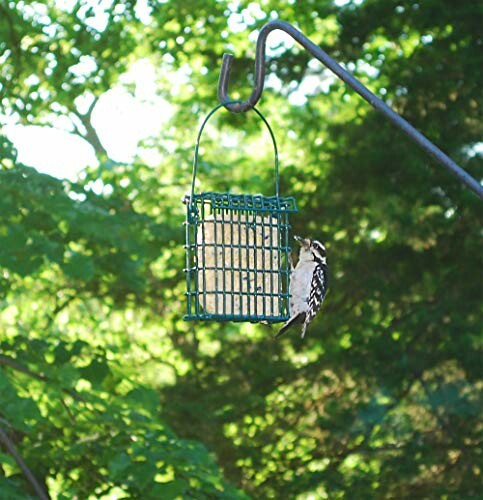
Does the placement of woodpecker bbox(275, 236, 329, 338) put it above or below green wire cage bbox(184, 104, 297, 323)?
above

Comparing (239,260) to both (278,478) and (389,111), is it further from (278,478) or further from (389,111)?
(278,478)

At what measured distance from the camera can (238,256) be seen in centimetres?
497

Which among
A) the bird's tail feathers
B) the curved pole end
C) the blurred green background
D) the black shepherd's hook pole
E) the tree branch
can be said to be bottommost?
the black shepherd's hook pole

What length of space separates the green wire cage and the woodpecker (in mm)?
485

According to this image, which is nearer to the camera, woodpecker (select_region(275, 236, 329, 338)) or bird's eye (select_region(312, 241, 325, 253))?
woodpecker (select_region(275, 236, 329, 338))

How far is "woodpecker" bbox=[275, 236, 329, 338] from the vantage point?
5.55m

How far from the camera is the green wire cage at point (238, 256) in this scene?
4.84 m

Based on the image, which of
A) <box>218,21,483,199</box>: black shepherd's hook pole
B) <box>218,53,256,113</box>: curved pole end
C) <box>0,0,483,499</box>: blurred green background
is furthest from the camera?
<box>0,0,483,499</box>: blurred green background

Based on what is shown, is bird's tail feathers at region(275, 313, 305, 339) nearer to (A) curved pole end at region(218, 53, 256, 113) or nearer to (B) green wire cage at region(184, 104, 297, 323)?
(B) green wire cage at region(184, 104, 297, 323)

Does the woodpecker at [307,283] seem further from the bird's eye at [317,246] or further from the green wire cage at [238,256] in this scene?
the green wire cage at [238,256]

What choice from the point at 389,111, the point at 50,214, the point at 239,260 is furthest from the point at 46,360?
the point at 389,111

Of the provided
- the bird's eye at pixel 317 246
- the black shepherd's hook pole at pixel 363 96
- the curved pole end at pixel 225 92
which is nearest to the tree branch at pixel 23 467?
the bird's eye at pixel 317 246

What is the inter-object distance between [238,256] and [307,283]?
75 centimetres

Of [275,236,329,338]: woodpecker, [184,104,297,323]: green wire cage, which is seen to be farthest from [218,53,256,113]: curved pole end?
[275,236,329,338]: woodpecker
